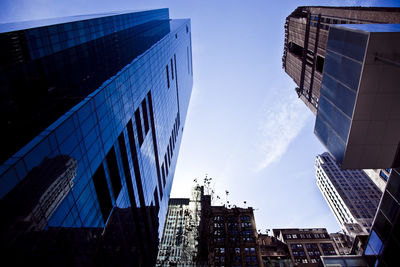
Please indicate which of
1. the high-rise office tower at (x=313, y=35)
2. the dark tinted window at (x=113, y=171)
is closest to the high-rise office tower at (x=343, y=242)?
the high-rise office tower at (x=313, y=35)

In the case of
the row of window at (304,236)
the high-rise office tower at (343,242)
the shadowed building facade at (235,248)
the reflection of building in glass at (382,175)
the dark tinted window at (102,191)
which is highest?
the dark tinted window at (102,191)

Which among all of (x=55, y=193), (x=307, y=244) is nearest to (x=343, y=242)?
(x=307, y=244)

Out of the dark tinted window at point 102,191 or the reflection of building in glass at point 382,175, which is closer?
the dark tinted window at point 102,191

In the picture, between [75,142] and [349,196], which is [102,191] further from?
[349,196]

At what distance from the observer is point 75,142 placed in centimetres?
1898

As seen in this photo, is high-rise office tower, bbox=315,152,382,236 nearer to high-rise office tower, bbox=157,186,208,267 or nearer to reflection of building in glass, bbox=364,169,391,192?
high-rise office tower, bbox=157,186,208,267

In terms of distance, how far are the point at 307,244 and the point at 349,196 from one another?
32.7 metres

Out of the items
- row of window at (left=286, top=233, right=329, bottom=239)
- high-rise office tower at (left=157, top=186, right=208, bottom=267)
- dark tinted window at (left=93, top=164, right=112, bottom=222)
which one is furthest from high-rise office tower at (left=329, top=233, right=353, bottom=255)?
dark tinted window at (left=93, top=164, right=112, bottom=222)

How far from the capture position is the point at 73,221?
1895 cm

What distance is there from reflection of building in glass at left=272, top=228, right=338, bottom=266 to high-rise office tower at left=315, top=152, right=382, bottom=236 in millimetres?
10025

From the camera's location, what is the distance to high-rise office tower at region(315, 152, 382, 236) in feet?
288

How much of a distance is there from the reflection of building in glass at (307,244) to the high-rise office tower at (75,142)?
6047 centimetres

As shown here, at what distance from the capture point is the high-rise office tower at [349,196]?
87812 millimetres

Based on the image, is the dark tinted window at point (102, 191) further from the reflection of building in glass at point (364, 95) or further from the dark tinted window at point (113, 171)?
the reflection of building in glass at point (364, 95)
